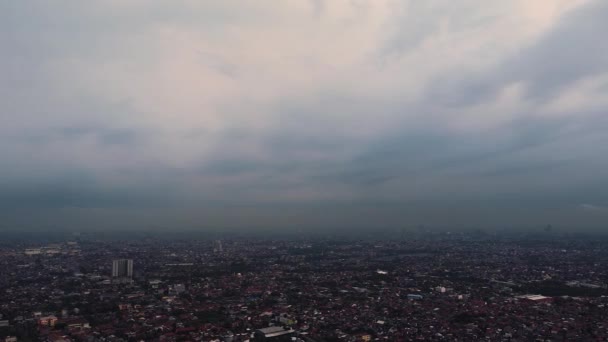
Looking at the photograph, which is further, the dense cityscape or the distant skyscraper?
the distant skyscraper

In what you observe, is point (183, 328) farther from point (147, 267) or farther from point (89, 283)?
point (147, 267)

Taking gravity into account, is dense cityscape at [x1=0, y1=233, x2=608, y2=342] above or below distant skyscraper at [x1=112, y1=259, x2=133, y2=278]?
below

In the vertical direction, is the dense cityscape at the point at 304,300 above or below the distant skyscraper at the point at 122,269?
below

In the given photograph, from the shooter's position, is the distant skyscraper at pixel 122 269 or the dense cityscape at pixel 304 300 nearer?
the dense cityscape at pixel 304 300

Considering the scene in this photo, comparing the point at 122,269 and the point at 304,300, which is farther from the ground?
the point at 122,269

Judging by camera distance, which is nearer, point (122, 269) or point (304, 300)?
point (304, 300)

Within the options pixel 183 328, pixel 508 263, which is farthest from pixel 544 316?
pixel 508 263

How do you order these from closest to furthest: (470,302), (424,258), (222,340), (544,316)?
(222,340), (544,316), (470,302), (424,258)

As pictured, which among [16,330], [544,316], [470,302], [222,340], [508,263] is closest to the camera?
[222,340]
